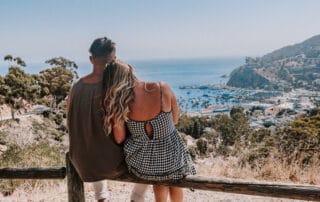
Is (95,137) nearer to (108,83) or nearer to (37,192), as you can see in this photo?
(108,83)

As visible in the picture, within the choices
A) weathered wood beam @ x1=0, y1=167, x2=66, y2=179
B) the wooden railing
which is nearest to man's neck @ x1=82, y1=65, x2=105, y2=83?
the wooden railing

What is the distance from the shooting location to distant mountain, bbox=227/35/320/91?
130m

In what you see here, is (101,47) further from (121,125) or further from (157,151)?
(157,151)

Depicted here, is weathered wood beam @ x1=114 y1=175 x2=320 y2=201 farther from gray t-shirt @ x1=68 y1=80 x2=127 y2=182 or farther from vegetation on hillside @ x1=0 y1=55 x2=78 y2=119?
vegetation on hillside @ x1=0 y1=55 x2=78 y2=119

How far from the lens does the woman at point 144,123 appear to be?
2.65m

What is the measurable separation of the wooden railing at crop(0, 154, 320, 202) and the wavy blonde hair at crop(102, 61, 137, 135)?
0.54 meters

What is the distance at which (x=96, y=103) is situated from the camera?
274 cm

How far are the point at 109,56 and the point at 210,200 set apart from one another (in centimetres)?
277

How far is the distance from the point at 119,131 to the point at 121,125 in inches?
2.3

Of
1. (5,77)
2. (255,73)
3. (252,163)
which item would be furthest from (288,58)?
(252,163)

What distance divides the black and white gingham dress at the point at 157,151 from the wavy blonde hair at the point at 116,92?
15 centimetres

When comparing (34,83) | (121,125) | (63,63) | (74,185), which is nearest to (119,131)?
(121,125)

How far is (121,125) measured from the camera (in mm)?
2744

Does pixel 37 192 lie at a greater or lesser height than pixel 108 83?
lesser
